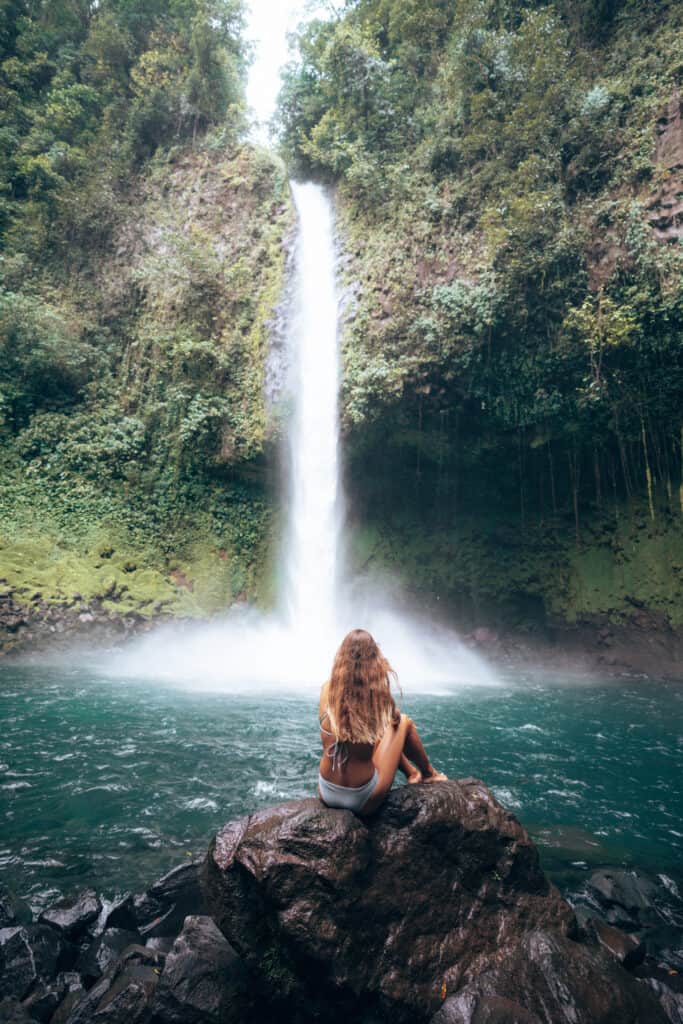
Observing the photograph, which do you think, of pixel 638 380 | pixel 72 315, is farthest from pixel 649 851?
pixel 72 315

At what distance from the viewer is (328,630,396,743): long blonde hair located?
248 cm

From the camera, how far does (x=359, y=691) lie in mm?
2516

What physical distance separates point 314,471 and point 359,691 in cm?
1164

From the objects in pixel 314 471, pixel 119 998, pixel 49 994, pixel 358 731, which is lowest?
pixel 49 994

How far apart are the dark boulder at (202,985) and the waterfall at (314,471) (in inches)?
445

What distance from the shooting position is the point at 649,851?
Result: 3.82 metres

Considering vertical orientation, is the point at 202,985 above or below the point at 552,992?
below

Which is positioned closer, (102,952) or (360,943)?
(360,943)

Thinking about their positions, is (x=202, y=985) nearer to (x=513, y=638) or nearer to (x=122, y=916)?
(x=122, y=916)

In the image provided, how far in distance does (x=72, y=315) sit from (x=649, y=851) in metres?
18.0

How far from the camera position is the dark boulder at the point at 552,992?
194 cm

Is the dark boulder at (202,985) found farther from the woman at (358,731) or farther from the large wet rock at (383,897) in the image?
the woman at (358,731)

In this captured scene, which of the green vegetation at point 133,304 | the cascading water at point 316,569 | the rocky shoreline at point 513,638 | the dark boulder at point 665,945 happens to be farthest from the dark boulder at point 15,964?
the cascading water at point 316,569

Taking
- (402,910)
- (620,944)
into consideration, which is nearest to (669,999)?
(620,944)
